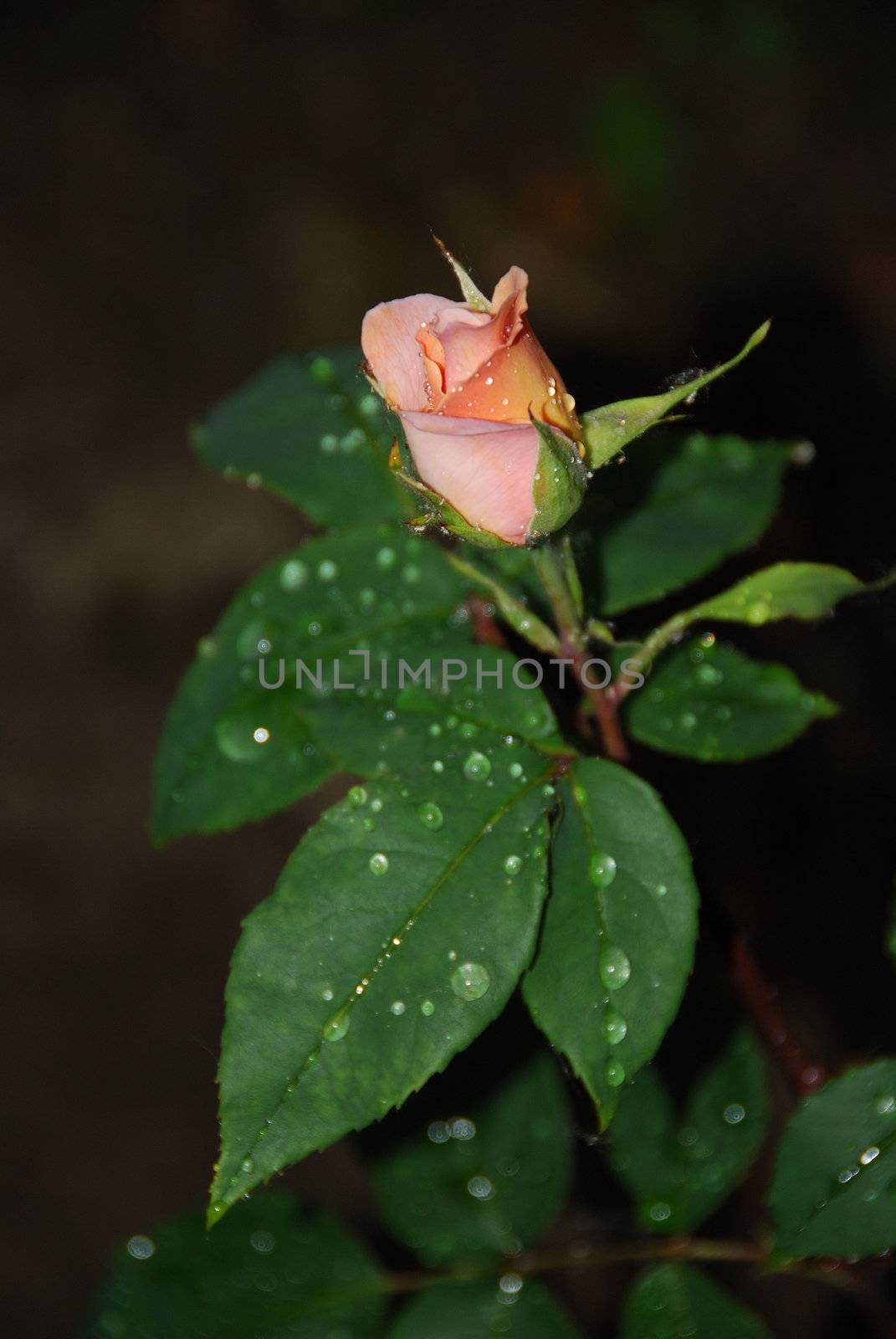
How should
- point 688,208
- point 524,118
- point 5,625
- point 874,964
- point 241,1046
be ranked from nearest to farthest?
point 241,1046 → point 874,964 → point 5,625 → point 688,208 → point 524,118

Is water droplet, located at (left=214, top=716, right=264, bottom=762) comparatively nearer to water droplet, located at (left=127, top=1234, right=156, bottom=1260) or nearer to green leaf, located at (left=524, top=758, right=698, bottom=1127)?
green leaf, located at (left=524, top=758, right=698, bottom=1127)

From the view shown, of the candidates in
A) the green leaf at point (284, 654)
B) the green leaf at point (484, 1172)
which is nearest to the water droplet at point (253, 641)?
the green leaf at point (284, 654)

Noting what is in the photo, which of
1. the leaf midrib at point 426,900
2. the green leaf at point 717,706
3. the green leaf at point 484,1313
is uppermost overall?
the leaf midrib at point 426,900

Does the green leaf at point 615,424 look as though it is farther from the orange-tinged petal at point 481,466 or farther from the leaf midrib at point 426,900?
the leaf midrib at point 426,900

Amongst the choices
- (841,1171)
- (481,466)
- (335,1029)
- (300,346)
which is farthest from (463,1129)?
(300,346)

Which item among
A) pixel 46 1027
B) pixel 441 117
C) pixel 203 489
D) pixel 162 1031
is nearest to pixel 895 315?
pixel 441 117

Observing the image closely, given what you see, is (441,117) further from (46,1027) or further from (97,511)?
(46,1027)
